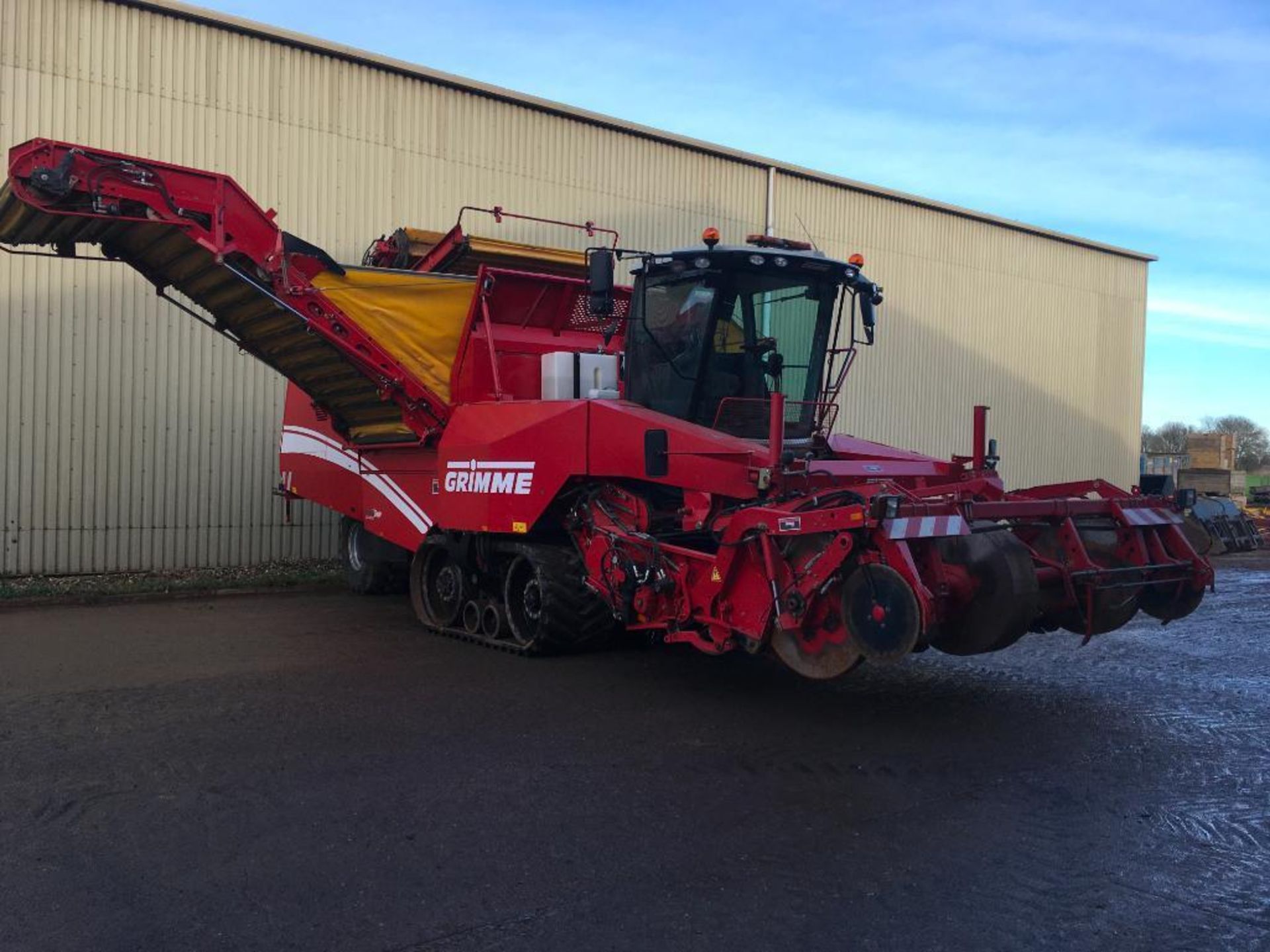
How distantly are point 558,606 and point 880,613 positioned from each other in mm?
2983

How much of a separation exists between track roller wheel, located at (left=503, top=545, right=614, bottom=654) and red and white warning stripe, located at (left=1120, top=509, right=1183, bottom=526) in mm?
3514

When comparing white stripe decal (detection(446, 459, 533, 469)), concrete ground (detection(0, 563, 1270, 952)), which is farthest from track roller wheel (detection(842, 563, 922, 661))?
white stripe decal (detection(446, 459, 533, 469))

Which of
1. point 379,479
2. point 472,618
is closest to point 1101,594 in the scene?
point 472,618

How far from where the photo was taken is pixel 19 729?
Result: 6012 millimetres

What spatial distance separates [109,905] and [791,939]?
7.35 ft

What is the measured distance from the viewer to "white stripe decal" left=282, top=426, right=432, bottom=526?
9.45m

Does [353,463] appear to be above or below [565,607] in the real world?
above

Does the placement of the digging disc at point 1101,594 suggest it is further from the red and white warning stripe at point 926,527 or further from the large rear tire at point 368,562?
the large rear tire at point 368,562

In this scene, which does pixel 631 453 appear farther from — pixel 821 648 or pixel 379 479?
pixel 379 479

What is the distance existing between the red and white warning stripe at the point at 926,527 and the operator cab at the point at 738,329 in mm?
2052

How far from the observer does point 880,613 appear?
5605 millimetres

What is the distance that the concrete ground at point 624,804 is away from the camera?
3734mm

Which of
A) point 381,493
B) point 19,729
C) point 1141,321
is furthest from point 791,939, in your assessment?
point 1141,321

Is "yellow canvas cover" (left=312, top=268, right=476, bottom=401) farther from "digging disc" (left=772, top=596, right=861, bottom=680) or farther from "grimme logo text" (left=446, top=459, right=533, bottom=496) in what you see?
"digging disc" (left=772, top=596, right=861, bottom=680)
